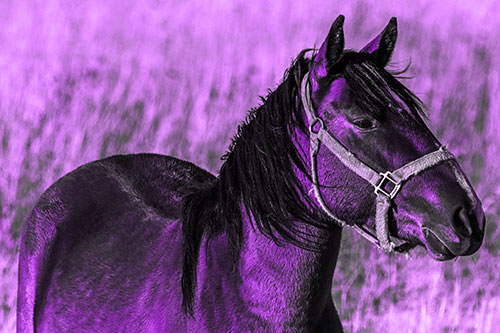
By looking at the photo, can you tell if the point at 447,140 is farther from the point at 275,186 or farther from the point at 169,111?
the point at 275,186

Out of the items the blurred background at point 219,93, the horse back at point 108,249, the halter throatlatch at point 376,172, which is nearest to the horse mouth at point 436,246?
the halter throatlatch at point 376,172

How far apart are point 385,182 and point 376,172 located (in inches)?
1.9

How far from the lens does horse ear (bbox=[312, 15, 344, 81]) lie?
318 cm

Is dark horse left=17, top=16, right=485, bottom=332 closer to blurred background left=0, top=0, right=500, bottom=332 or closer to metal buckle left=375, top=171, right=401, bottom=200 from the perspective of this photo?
metal buckle left=375, top=171, right=401, bottom=200

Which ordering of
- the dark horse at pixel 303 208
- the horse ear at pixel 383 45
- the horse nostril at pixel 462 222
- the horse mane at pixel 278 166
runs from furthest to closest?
the horse ear at pixel 383 45 → the horse mane at pixel 278 166 → the dark horse at pixel 303 208 → the horse nostril at pixel 462 222

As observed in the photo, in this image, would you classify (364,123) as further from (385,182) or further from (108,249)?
(108,249)

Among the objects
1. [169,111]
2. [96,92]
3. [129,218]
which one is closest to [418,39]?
[169,111]

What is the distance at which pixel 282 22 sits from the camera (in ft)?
29.8

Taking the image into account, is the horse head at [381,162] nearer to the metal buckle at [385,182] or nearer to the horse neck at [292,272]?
the metal buckle at [385,182]

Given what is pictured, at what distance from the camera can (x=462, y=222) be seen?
3.00 meters

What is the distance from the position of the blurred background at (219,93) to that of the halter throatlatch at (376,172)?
357cm

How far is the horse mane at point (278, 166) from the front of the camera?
10.8ft

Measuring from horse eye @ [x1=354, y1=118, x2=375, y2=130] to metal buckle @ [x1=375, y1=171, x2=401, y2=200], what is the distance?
0.17 metres

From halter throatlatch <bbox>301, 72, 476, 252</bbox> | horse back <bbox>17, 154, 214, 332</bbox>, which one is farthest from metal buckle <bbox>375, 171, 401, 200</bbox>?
horse back <bbox>17, 154, 214, 332</bbox>
